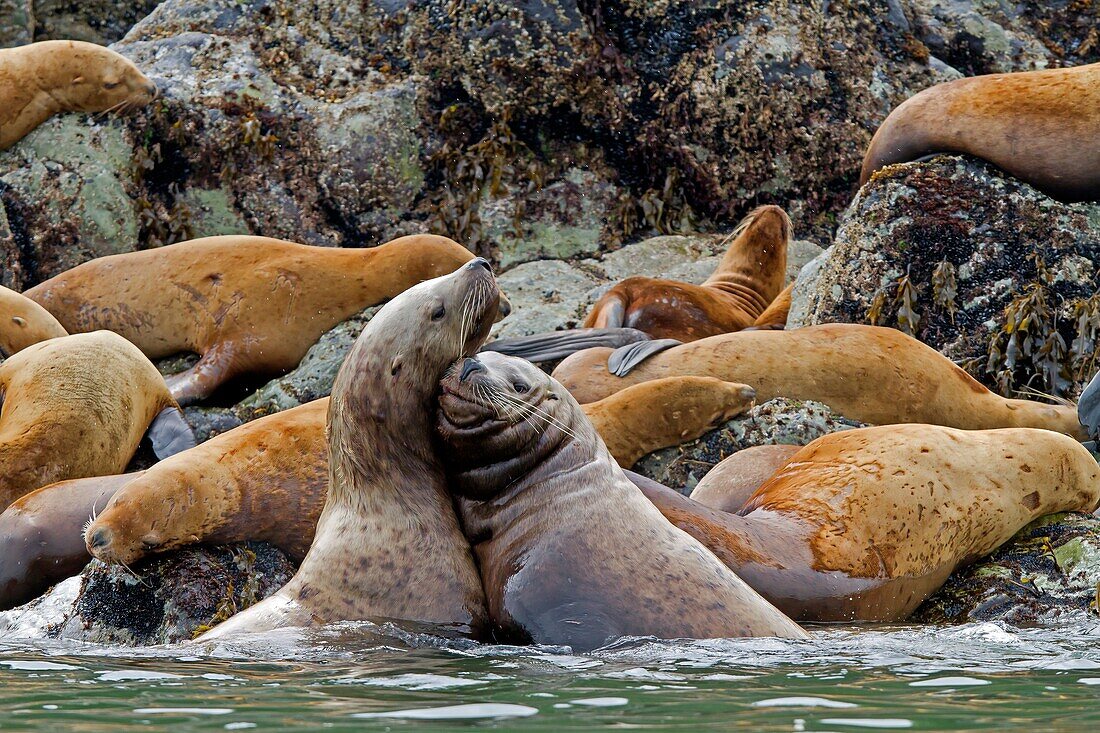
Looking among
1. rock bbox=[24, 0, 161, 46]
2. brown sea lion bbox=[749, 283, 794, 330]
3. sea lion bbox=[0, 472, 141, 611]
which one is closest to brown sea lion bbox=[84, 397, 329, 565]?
sea lion bbox=[0, 472, 141, 611]

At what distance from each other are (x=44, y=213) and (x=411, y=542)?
7.61m

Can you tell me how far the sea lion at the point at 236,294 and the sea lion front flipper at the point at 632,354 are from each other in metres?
1.93

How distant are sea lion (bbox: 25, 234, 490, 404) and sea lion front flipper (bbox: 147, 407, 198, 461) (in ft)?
3.98

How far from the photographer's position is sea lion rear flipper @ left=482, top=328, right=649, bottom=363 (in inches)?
352

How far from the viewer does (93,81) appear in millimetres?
11633

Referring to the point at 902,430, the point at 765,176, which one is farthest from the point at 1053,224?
the point at 765,176

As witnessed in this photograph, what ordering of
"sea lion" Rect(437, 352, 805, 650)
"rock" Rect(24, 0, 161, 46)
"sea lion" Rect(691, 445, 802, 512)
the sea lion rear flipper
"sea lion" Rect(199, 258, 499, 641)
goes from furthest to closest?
"rock" Rect(24, 0, 161, 46) < the sea lion rear flipper < "sea lion" Rect(691, 445, 802, 512) < "sea lion" Rect(199, 258, 499, 641) < "sea lion" Rect(437, 352, 805, 650)

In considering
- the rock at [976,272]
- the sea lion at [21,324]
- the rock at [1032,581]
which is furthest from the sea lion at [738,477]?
the sea lion at [21,324]

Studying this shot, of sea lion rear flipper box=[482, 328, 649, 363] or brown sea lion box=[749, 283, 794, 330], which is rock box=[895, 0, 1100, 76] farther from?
sea lion rear flipper box=[482, 328, 649, 363]

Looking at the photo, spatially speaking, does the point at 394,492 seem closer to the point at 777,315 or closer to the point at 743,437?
the point at 743,437

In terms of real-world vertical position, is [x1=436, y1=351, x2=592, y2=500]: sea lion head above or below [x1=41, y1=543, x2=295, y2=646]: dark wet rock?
above

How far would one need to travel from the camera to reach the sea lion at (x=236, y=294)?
9594 millimetres

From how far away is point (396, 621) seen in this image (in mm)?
4609

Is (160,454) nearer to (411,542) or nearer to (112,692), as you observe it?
(411,542)
